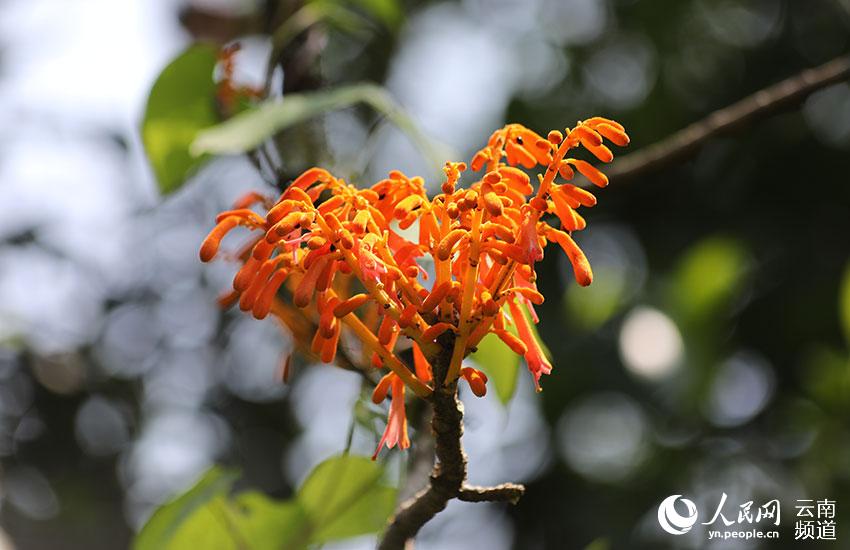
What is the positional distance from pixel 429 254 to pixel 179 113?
2.29 feet

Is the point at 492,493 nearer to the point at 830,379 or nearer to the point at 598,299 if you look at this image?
the point at 598,299

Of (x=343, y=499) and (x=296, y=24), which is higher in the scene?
(x=296, y=24)

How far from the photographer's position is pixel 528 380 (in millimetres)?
2104

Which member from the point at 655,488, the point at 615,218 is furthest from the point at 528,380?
the point at 615,218

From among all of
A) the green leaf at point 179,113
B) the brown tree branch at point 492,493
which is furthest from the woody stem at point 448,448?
the green leaf at point 179,113

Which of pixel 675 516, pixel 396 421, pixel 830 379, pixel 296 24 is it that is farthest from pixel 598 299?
pixel 396 421

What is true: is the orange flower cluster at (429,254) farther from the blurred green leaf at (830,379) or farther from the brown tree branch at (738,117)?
the blurred green leaf at (830,379)

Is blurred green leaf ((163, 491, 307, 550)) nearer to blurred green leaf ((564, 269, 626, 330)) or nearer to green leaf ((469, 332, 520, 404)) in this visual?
green leaf ((469, 332, 520, 404))

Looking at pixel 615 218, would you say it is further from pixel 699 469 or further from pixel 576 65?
pixel 699 469

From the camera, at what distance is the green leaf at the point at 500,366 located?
1.14 metres

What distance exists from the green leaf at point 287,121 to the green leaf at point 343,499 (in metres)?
0.35

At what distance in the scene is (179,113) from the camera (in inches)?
55.2

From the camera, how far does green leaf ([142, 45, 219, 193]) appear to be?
1354mm

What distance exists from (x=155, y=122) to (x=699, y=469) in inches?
57.6
